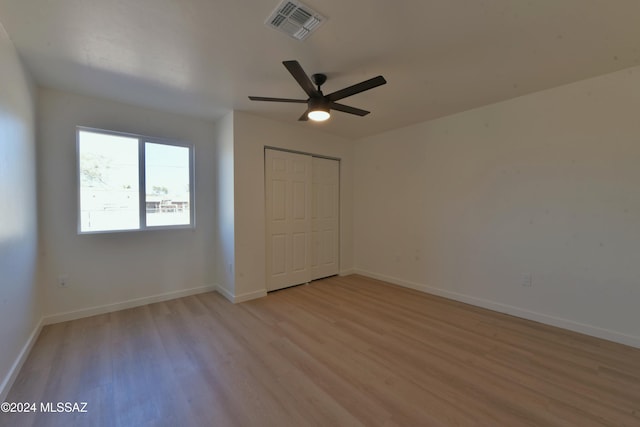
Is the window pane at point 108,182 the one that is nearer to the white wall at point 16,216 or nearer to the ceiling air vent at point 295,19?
the white wall at point 16,216

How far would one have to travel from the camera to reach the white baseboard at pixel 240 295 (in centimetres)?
343

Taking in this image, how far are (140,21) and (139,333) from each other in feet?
9.00

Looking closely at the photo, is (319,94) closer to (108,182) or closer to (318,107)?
(318,107)

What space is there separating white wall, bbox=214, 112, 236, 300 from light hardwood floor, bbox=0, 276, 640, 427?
65 cm

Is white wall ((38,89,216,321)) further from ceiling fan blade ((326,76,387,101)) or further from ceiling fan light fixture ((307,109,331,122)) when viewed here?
ceiling fan blade ((326,76,387,101))

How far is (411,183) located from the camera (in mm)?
4062

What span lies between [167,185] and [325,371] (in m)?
3.09

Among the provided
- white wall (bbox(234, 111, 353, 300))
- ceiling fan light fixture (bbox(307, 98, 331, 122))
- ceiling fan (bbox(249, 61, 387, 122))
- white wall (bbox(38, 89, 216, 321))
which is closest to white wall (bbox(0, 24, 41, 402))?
white wall (bbox(38, 89, 216, 321))

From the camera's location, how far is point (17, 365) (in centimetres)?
196

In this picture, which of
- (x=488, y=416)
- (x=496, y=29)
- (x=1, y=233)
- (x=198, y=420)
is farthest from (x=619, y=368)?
(x=1, y=233)

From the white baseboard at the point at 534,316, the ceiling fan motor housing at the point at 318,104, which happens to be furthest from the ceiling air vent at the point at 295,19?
the white baseboard at the point at 534,316

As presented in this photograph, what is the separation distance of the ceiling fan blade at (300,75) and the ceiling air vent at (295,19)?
0.81 ft

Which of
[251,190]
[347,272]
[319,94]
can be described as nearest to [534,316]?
[347,272]

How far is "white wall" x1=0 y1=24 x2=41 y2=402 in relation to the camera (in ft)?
5.86
